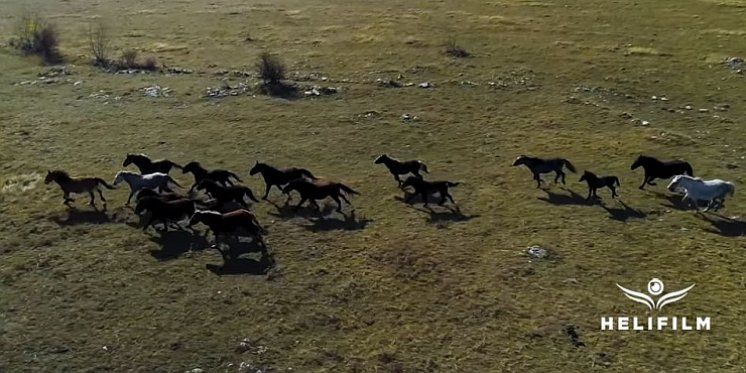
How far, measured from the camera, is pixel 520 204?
20.1m

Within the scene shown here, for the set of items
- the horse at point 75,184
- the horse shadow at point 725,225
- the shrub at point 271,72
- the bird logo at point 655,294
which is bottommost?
the bird logo at point 655,294

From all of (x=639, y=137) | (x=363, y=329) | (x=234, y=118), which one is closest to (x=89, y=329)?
(x=363, y=329)

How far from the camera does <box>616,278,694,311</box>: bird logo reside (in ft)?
48.8

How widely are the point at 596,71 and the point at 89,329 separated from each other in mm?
28455

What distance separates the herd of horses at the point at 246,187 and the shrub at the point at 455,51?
16.3 metres

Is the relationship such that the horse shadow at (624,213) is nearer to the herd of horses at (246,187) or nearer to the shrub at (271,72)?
the herd of horses at (246,187)

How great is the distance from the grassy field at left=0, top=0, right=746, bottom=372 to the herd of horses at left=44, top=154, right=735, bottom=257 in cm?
56

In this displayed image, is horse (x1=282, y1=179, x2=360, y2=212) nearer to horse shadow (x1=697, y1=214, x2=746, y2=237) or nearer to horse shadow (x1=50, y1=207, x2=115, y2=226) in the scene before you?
horse shadow (x1=50, y1=207, x2=115, y2=226)

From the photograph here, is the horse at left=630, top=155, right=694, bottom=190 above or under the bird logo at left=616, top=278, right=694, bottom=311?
above

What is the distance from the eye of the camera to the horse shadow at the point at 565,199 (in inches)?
794

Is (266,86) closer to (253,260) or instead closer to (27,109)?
(27,109)

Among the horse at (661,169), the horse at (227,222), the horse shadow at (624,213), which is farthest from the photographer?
the horse at (661,169)

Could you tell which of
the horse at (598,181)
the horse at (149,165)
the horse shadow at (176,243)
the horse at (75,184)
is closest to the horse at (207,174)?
the horse at (149,165)

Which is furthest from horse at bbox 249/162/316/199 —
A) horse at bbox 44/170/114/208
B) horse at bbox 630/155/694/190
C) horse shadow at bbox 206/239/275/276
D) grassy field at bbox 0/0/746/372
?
horse at bbox 630/155/694/190
